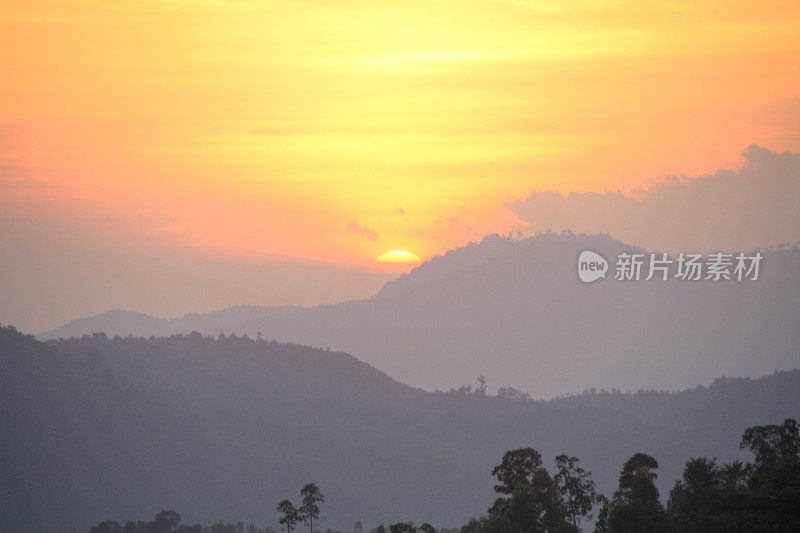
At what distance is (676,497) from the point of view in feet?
322

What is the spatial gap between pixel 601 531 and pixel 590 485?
12.8 m

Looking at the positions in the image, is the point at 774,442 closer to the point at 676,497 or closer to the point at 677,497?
the point at 676,497

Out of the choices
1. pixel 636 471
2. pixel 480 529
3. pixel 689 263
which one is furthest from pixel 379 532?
pixel 689 263

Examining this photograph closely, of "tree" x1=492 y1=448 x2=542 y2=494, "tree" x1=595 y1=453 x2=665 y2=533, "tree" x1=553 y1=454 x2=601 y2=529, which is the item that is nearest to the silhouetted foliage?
"tree" x1=595 y1=453 x2=665 y2=533

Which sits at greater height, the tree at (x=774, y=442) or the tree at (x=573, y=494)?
the tree at (x=774, y=442)

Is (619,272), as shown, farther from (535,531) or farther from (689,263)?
(535,531)

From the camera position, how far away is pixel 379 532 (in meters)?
132

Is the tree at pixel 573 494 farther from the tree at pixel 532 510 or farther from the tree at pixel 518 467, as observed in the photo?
the tree at pixel 532 510

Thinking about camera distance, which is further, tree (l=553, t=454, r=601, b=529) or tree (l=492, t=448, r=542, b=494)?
tree (l=492, t=448, r=542, b=494)

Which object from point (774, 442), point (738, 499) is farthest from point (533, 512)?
point (774, 442)

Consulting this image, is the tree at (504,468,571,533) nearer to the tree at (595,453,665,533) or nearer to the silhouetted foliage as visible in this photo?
the tree at (595,453,665,533)

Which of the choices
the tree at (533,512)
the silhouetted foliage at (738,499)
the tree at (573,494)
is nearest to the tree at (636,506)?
the silhouetted foliage at (738,499)

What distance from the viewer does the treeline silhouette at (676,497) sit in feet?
285

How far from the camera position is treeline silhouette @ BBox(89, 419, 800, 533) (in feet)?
285
